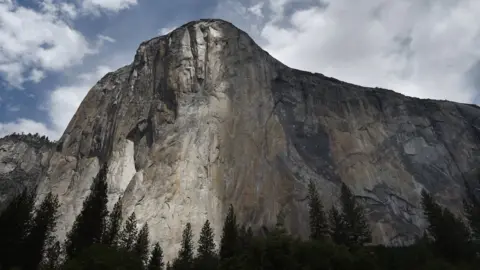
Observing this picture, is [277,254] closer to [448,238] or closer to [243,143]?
[448,238]

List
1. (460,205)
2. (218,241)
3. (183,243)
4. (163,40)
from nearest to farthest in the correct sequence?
(183,243)
(218,241)
(460,205)
(163,40)

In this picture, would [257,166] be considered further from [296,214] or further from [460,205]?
[460,205]

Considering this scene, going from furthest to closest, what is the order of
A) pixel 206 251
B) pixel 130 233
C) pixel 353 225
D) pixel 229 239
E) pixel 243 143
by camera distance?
pixel 243 143 → pixel 353 225 → pixel 130 233 → pixel 206 251 → pixel 229 239

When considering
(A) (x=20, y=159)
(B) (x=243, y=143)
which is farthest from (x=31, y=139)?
(B) (x=243, y=143)

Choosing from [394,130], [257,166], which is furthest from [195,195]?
[394,130]

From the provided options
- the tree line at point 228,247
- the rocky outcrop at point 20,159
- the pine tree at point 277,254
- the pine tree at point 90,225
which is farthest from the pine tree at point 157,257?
the rocky outcrop at point 20,159

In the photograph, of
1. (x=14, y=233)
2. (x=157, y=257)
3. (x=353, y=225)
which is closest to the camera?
(x=14, y=233)
